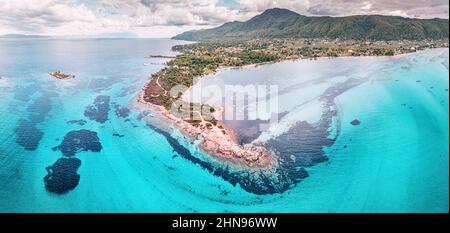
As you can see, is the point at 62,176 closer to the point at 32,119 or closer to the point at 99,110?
the point at 32,119

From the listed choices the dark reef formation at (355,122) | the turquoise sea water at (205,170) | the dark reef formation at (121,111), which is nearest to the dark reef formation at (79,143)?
the turquoise sea water at (205,170)

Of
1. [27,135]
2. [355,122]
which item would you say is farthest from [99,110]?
[355,122]

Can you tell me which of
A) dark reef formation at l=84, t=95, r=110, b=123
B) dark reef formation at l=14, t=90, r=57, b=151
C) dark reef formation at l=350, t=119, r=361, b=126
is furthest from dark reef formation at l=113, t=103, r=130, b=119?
dark reef formation at l=350, t=119, r=361, b=126

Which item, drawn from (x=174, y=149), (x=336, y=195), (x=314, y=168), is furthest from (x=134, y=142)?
(x=336, y=195)

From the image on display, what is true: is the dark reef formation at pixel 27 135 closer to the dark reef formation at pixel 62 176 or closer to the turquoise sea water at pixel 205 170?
the turquoise sea water at pixel 205 170
